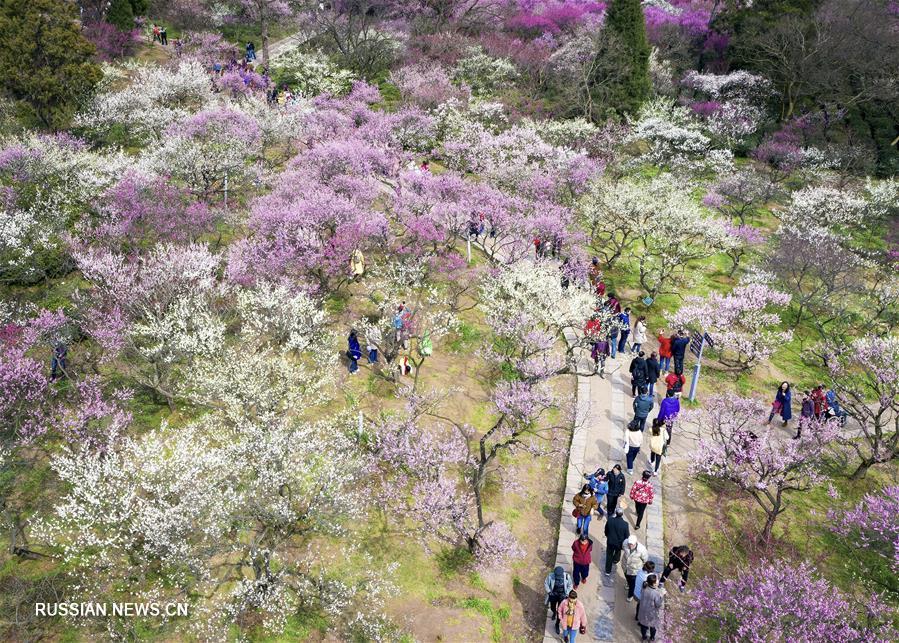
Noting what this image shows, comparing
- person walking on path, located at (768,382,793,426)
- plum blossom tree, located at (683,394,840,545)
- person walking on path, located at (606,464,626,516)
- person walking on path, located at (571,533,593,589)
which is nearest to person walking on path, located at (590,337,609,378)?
plum blossom tree, located at (683,394,840,545)

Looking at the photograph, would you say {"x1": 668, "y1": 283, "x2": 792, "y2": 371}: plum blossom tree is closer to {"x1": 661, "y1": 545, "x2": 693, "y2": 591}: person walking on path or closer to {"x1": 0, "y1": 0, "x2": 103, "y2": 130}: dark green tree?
{"x1": 661, "y1": 545, "x2": 693, "y2": 591}: person walking on path

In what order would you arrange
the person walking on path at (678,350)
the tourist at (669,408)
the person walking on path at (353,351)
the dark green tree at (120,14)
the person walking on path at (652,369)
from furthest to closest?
the dark green tree at (120,14) → the person walking on path at (678,350) → the person walking on path at (353,351) → the person walking on path at (652,369) → the tourist at (669,408)

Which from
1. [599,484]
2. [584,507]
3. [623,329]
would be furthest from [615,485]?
[623,329]

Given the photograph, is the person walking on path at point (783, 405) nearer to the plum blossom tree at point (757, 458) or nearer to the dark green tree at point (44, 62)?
the plum blossom tree at point (757, 458)

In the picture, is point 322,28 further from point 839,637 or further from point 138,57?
point 839,637

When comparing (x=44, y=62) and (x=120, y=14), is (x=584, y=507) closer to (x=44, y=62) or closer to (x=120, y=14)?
(x=44, y=62)

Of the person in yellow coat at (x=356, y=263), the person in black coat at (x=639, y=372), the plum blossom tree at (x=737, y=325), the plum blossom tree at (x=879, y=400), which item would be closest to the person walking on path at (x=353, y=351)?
the person in yellow coat at (x=356, y=263)
